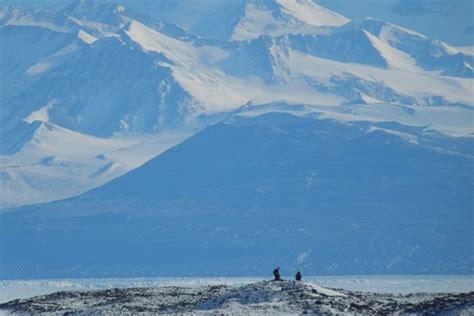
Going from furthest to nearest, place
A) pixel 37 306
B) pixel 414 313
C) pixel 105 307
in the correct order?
pixel 37 306 → pixel 105 307 → pixel 414 313

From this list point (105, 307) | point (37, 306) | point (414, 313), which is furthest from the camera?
point (37, 306)

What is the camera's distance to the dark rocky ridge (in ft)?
254

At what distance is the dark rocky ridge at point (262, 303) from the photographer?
77.3 m

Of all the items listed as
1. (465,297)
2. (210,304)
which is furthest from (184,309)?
(465,297)

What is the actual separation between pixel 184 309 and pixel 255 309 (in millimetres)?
4289

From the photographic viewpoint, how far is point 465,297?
8050 cm

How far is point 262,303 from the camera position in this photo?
79375mm

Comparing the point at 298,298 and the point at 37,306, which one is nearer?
the point at 298,298

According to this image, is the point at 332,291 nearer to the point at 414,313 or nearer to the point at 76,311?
the point at 414,313

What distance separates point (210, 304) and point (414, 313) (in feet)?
33.8

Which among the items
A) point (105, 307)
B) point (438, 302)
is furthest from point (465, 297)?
point (105, 307)

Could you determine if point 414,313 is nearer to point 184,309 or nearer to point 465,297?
point 465,297

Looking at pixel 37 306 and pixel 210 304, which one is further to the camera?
pixel 37 306

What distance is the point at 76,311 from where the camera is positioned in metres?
82.4
